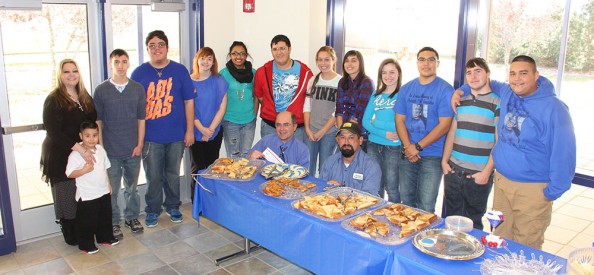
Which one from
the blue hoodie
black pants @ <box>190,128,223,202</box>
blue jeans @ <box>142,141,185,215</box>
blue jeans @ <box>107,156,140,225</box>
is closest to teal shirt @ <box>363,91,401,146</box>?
the blue hoodie

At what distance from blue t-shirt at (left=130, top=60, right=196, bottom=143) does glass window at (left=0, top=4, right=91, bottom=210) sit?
22.9 inches

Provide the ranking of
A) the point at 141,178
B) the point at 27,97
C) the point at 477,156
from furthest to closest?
1. the point at 141,178
2. the point at 27,97
3. the point at 477,156

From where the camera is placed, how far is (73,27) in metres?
4.46

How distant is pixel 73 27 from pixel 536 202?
3991mm

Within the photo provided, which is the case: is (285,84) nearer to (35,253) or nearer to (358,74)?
(358,74)

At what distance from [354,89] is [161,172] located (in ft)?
6.51

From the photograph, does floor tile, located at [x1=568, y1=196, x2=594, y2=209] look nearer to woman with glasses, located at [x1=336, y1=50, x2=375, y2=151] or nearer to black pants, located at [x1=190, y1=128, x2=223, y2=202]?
woman with glasses, located at [x1=336, y1=50, x2=375, y2=151]

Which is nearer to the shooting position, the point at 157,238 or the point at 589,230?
Result: the point at 157,238

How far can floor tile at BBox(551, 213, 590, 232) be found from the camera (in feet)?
16.2

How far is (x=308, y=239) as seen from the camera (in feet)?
9.46

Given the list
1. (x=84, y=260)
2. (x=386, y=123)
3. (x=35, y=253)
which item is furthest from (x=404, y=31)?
(x=35, y=253)

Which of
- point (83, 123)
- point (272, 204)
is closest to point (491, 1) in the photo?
point (272, 204)

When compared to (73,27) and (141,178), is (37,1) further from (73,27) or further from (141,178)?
(141,178)

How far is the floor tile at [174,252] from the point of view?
412cm
